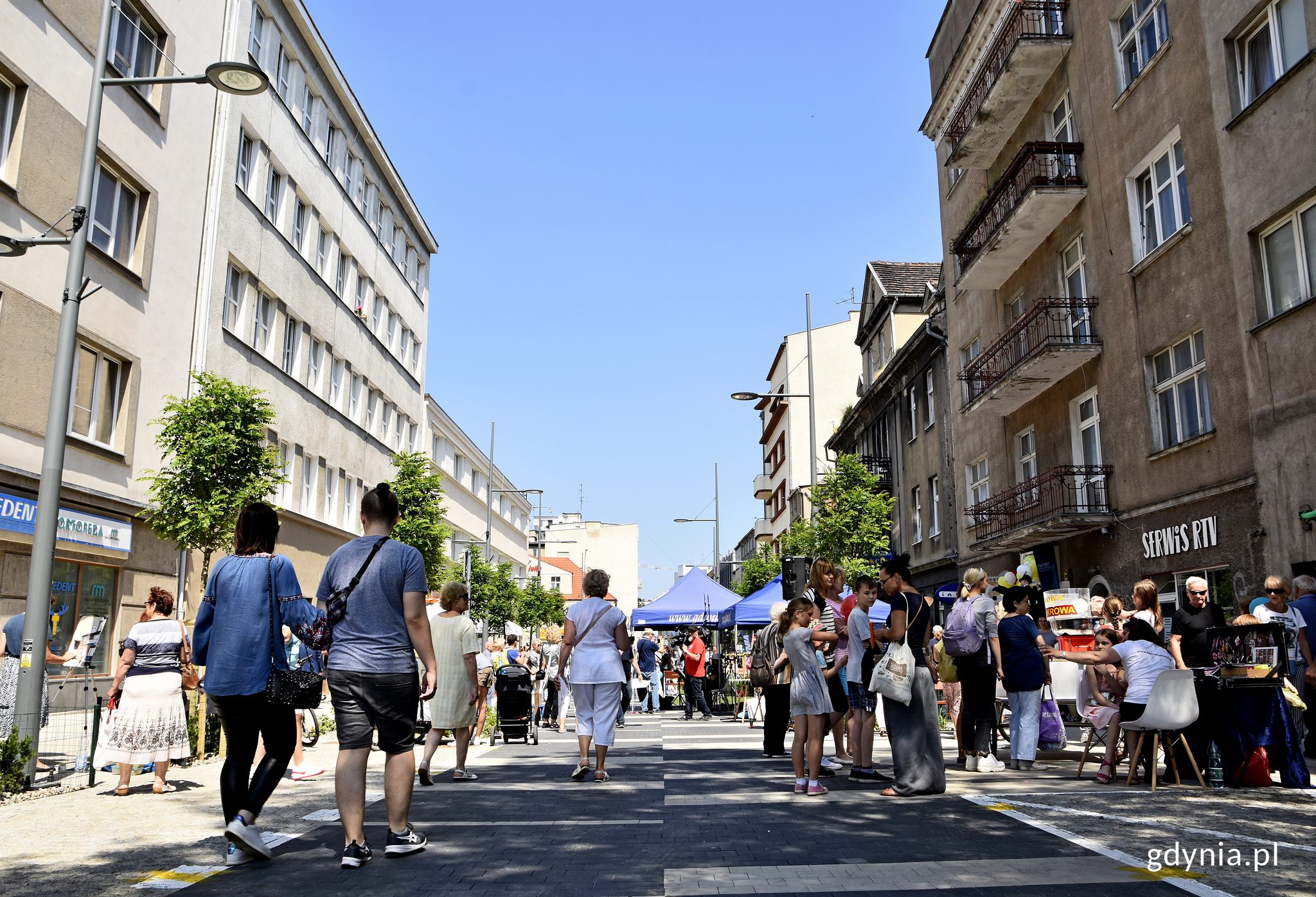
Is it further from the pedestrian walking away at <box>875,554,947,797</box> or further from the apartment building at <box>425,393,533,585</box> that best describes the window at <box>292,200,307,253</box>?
the pedestrian walking away at <box>875,554,947,797</box>

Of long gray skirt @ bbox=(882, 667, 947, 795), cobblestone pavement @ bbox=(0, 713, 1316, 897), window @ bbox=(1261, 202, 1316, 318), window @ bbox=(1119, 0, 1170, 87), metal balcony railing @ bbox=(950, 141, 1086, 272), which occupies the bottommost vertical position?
cobblestone pavement @ bbox=(0, 713, 1316, 897)

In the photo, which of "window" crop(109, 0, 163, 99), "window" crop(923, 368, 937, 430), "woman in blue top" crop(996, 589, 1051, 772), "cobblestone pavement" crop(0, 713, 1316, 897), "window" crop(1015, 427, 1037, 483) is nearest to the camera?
"cobblestone pavement" crop(0, 713, 1316, 897)

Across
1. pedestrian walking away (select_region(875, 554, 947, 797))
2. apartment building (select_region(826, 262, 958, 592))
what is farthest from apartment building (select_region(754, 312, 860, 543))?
pedestrian walking away (select_region(875, 554, 947, 797))

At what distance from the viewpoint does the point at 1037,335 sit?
68.2 ft

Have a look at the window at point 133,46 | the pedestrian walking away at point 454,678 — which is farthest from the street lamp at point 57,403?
the window at point 133,46

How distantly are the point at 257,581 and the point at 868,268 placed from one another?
37560 mm

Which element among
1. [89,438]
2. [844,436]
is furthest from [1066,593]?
[844,436]

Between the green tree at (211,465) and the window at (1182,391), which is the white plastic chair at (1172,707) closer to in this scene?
the window at (1182,391)

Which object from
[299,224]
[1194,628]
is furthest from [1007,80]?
[299,224]

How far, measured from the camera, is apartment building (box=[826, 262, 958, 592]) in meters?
30.4

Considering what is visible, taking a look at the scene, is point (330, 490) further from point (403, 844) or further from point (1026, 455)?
point (403, 844)

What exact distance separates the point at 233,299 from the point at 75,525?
10.2m

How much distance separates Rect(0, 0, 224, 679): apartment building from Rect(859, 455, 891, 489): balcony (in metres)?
22.5

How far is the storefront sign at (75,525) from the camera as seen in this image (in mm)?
16812
